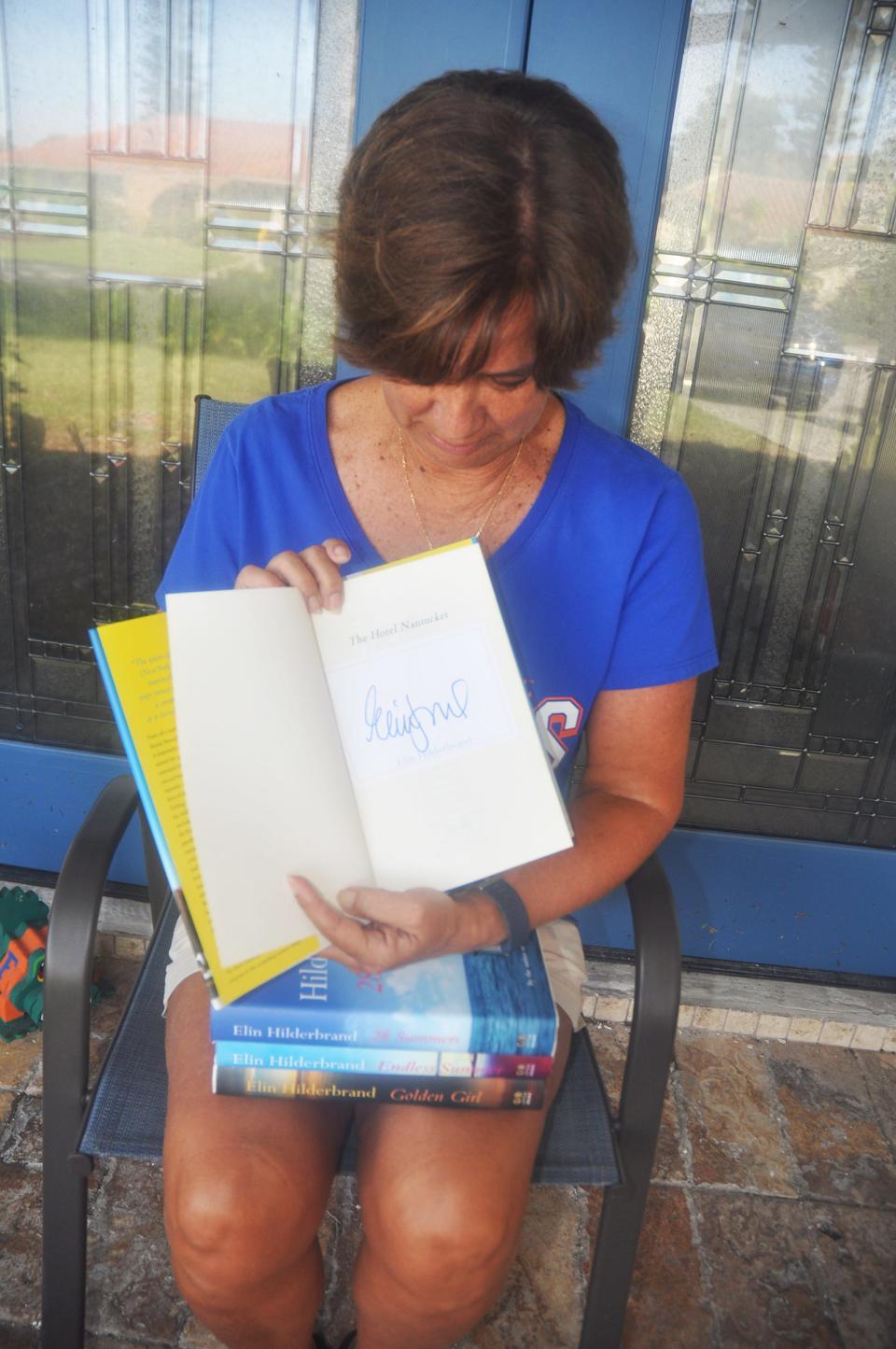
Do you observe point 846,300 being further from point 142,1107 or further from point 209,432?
point 142,1107

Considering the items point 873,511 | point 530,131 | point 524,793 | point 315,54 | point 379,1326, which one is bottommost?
point 379,1326

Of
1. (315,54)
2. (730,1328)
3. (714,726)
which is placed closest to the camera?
(730,1328)

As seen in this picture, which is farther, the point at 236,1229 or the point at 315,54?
the point at 315,54

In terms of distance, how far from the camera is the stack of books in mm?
955

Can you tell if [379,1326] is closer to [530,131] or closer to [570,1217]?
[570,1217]

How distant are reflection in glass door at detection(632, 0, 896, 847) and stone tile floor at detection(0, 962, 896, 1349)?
1.95 feet

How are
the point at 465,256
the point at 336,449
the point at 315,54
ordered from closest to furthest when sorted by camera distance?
the point at 465,256 → the point at 336,449 → the point at 315,54

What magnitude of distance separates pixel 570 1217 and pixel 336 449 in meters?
1.35

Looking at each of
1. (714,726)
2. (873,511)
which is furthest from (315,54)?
(714,726)

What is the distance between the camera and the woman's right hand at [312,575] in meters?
0.99

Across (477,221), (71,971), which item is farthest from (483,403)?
(71,971)

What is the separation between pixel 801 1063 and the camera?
2076 mm

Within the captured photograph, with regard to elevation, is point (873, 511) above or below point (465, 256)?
below

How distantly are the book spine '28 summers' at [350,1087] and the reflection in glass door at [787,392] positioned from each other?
119 cm
